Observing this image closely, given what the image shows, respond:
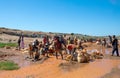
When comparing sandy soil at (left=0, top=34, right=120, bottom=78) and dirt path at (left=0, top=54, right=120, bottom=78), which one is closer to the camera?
sandy soil at (left=0, top=34, right=120, bottom=78)

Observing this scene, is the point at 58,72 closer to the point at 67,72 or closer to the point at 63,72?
the point at 63,72

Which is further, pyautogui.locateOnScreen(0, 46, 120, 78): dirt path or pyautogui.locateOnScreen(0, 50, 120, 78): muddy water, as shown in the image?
pyautogui.locateOnScreen(0, 50, 120, 78): muddy water

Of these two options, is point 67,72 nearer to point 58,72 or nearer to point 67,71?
point 67,71

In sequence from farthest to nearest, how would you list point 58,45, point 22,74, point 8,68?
point 58,45, point 8,68, point 22,74

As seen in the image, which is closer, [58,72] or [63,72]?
[63,72]

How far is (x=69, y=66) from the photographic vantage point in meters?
16.5

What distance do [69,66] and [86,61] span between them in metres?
2.09

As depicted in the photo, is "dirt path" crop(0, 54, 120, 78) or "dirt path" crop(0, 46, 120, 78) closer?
"dirt path" crop(0, 46, 120, 78)

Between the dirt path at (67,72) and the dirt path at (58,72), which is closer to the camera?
the dirt path at (67,72)

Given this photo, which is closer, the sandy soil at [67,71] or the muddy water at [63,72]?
the sandy soil at [67,71]

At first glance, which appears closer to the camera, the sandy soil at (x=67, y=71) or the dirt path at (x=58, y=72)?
the sandy soil at (x=67, y=71)

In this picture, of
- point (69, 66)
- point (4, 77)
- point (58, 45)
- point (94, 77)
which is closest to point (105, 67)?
point (69, 66)

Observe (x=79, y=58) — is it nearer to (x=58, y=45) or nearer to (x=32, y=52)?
(x=58, y=45)

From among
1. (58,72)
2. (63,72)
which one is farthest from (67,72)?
(58,72)
